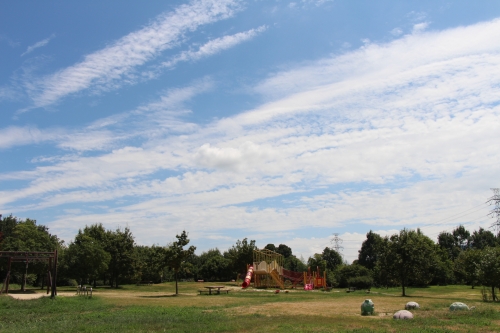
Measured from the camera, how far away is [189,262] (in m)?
56.3

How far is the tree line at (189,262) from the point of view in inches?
1779

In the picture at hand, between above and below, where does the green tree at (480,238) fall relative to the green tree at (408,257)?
above

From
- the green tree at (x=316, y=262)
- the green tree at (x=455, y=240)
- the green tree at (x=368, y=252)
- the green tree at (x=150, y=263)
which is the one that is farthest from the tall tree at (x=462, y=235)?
the green tree at (x=150, y=263)

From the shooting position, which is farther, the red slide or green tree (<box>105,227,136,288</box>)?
green tree (<box>105,227,136,288</box>)

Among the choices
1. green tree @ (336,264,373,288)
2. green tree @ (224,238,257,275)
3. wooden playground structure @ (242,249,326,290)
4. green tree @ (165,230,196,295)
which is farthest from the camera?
green tree @ (224,238,257,275)

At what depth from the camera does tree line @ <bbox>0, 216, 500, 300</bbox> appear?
45.2m

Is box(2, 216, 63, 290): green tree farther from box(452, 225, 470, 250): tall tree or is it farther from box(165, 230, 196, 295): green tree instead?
box(452, 225, 470, 250): tall tree

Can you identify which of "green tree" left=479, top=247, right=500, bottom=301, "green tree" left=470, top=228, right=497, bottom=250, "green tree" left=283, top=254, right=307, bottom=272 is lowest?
"green tree" left=283, top=254, right=307, bottom=272

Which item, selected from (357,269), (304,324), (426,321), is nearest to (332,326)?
(304,324)

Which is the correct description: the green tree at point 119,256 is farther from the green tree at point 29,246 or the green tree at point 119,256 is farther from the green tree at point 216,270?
the green tree at point 216,270

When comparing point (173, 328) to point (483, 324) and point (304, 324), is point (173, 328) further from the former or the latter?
point (483, 324)

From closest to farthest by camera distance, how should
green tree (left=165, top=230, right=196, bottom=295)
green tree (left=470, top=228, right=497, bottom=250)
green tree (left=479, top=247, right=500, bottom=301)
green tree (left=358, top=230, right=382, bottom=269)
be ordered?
green tree (left=479, top=247, right=500, bottom=301)
green tree (left=165, top=230, right=196, bottom=295)
green tree (left=358, top=230, right=382, bottom=269)
green tree (left=470, top=228, right=497, bottom=250)

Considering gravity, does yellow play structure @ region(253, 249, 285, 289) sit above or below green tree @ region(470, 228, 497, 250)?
below

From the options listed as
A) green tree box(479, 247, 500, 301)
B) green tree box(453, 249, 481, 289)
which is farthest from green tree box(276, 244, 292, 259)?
green tree box(479, 247, 500, 301)
